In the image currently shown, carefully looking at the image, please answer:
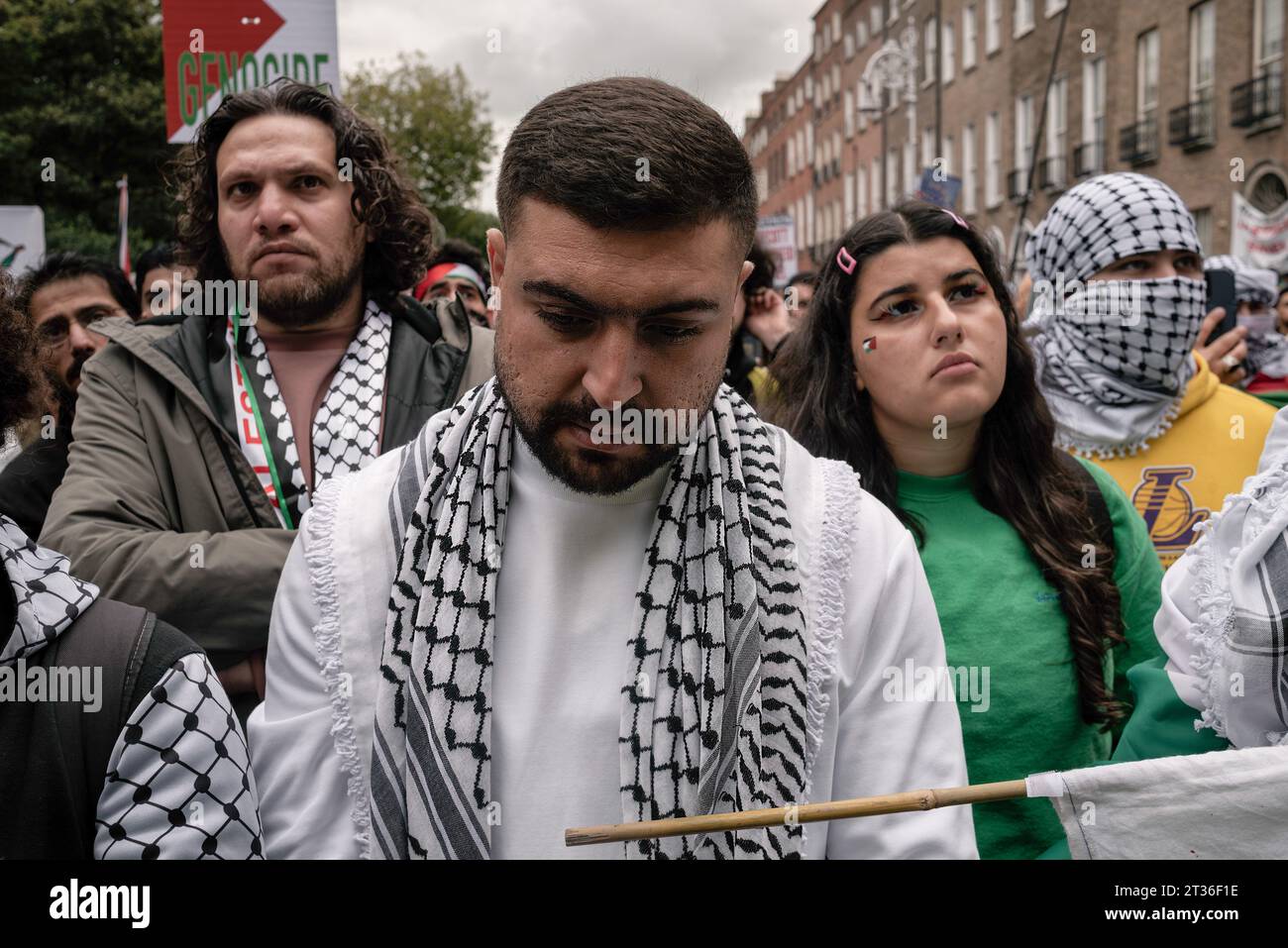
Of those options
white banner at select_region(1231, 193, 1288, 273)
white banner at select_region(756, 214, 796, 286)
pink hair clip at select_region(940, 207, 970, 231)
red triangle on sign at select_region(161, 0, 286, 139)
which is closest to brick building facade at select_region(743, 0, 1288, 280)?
white banner at select_region(1231, 193, 1288, 273)

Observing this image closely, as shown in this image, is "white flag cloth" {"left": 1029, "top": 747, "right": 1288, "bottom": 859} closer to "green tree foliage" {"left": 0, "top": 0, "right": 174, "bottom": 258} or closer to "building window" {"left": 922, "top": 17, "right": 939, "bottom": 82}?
"green tree foliage" {"left": 0, "top": 0, "right": 174, "bottom": 258}

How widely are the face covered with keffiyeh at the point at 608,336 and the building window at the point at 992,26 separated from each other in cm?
3216

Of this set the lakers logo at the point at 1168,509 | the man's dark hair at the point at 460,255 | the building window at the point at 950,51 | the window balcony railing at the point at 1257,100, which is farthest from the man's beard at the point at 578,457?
the building window at the point at 950,51

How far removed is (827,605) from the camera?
185 centimetres

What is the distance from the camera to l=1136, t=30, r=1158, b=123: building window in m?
25.0

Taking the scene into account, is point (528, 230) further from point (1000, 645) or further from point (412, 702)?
point (1000, 645)

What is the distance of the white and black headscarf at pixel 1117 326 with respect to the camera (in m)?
3.55

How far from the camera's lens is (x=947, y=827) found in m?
1.74

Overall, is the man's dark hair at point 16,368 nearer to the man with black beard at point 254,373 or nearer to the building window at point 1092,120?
the man with black beard at point 254,373

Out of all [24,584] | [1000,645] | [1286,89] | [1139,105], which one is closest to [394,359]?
[24,584]

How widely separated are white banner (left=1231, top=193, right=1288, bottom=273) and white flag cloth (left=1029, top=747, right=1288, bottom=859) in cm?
1115

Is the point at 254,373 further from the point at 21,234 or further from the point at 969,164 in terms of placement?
the point at 969,164
